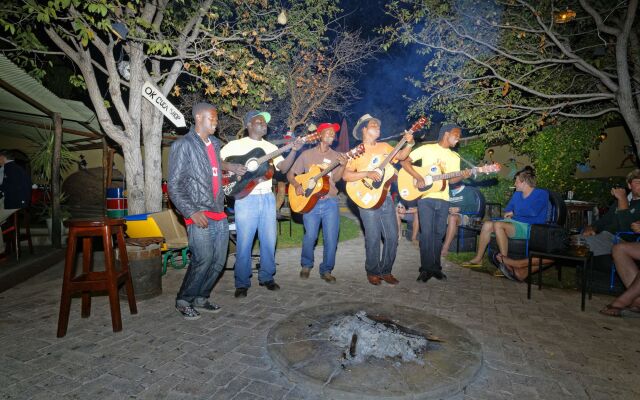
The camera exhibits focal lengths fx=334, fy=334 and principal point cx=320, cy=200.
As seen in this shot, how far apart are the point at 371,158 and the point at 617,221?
3888mm

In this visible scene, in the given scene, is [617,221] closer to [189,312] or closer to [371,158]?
[371,158]

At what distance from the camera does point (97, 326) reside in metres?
3.74

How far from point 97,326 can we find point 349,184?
381 cm

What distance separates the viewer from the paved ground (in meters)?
2.64

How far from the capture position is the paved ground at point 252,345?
2637 mm

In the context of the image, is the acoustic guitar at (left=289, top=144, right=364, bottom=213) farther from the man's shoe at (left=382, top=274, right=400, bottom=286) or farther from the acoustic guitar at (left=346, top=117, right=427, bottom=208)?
the man's shoe at (left=382, top=274, right=400, bottom=286)

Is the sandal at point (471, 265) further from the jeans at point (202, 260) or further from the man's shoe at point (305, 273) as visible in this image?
the jeans at point (202, 260)

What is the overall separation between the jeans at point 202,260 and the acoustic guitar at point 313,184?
5.15 feet

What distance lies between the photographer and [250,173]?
473 centimetres

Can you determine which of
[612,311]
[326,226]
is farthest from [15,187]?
[612,311]

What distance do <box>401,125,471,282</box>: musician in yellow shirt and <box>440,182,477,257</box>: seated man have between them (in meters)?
2.01

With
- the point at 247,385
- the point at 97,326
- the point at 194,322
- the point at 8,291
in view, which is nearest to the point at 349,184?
the point at 194,322

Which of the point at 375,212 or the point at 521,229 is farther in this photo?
the point at 521,229

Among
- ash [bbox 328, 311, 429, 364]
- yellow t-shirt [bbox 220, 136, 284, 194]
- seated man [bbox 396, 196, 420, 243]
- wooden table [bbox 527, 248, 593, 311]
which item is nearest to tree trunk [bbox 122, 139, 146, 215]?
yellow t-shirt [bbox 220, 136, 284, 194]
